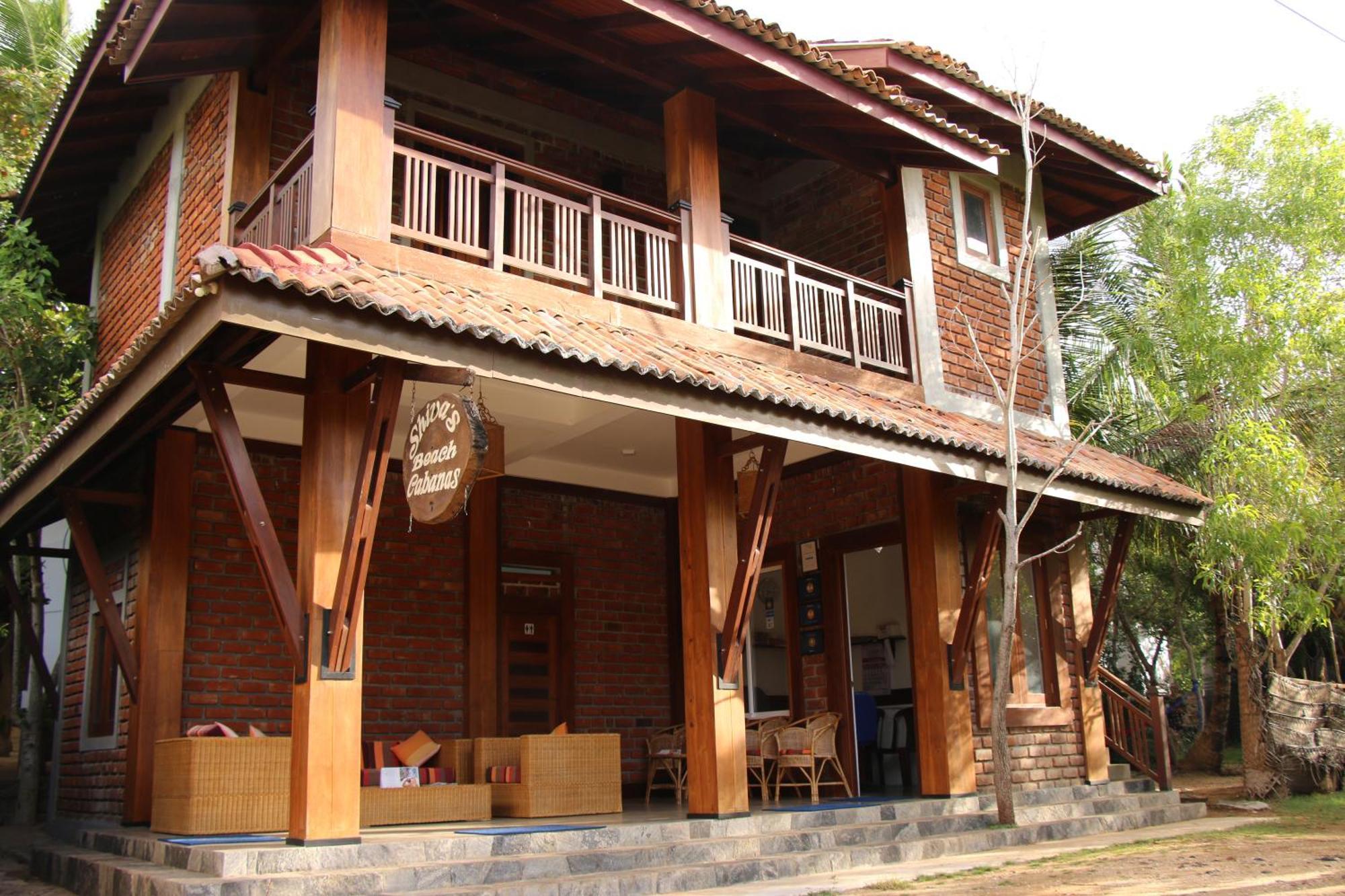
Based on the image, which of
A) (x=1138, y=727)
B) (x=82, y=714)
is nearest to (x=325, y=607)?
(x=82, y=714)

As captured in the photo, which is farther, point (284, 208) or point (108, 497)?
point (108, 497)

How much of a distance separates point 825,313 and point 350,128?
4.47 meters

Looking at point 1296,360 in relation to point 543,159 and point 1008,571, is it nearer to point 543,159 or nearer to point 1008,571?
point 1008,571

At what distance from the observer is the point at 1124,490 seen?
1034 cm

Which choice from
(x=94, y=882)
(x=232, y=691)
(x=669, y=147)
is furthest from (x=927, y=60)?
(x=94, y=882)

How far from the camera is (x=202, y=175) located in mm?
9156

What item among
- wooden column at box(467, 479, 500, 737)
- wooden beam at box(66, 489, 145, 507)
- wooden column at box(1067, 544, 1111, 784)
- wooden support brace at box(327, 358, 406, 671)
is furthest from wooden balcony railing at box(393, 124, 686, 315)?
wooden column at box(1067, 544, 1111, 784)

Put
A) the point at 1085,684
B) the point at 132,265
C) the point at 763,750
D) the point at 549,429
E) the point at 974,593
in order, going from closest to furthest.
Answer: the point at 549,429, the point at 974,593, the point at 763,750, the point at 132,265, the point at 1085,684

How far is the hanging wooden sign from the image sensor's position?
5457 millimetres

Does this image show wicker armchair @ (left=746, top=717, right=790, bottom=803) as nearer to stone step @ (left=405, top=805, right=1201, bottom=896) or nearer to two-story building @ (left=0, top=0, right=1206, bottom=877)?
two-story building @ (left=0, top=0, right=1206, bottom=877)

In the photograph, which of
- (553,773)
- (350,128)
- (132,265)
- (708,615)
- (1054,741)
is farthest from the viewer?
(1054,741)

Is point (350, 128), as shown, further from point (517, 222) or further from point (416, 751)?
point (416, 751)

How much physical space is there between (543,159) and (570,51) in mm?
2056

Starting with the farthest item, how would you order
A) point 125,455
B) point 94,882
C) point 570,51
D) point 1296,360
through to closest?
point 1296,360 → point 125,455 → point 570,51 → point 94,882
